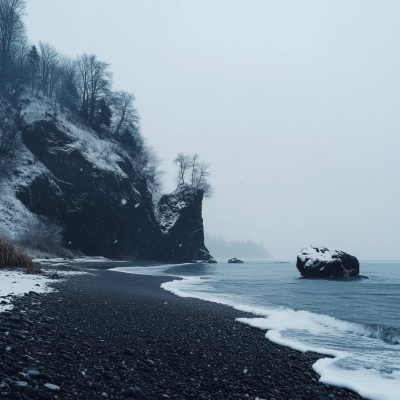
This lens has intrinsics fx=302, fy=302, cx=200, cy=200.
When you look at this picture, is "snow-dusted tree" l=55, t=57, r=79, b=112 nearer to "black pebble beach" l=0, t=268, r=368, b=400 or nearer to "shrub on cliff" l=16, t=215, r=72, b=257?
"shrub on cliff" l=16, t=215, r=72, b=257

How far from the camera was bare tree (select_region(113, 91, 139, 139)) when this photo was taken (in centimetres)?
6712

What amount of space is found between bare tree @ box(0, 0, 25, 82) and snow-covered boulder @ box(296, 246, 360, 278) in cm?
5747

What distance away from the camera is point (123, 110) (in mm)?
67688

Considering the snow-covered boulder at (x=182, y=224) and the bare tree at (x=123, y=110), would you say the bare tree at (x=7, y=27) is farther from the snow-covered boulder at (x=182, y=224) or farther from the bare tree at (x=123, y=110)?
the snow-covered boulder at (x=182, y=224)

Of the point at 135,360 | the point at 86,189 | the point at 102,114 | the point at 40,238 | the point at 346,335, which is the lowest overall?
the point at 346,335

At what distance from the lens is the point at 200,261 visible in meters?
73.8

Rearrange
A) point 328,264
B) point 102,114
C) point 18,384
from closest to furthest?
point 18,384 < point 328,264 < point 102,114

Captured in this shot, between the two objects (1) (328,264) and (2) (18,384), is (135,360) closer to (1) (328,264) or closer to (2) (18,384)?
(2) (18,384)

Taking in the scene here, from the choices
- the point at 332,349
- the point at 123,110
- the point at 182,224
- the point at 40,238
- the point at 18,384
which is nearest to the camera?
the point at 18,384

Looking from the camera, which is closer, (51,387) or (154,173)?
(51,387)

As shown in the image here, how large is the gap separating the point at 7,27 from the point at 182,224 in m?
51.0

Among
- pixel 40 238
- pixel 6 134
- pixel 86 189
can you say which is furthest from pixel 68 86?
pixel 40 238

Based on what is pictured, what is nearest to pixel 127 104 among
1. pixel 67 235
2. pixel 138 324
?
pixel 67 235

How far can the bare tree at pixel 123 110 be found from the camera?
67125mm
